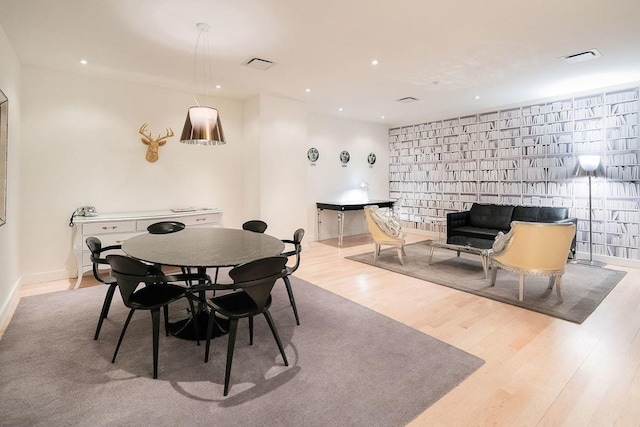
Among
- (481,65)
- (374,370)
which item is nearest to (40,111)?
(374,370)

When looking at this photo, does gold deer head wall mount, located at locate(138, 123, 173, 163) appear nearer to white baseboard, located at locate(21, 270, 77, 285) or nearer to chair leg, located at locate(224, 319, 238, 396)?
white baseboard, located at locate(21, 270, 77, 285)

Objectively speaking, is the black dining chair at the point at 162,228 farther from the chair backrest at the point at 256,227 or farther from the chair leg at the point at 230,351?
the chair leg at the point at 230,351

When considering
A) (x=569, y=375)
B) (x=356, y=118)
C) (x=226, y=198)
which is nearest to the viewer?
(x=569, y=375)

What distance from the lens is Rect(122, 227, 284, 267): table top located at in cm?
237

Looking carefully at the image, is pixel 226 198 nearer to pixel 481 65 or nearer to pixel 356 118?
pixel 356 118

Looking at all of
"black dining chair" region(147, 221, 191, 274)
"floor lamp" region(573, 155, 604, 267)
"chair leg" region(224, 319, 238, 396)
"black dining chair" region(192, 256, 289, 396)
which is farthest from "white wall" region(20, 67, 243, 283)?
"floor lamp" region(573, 155, 604, 267)

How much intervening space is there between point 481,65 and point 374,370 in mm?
4034

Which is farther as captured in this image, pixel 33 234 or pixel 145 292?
pixel 33 234

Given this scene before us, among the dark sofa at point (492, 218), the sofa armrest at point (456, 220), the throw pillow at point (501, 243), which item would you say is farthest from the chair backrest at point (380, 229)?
the throw pillow at point (501, 243)

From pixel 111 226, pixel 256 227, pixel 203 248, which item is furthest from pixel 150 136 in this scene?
pixel 203 248

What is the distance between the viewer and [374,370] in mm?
2346

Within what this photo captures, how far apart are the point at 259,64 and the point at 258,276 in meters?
3.12

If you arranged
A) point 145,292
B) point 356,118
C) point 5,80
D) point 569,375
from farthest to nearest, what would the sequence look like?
point 356,118 → point 5,80 → point 145,292 → point 569,375

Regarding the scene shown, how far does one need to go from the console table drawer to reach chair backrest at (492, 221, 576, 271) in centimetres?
483
